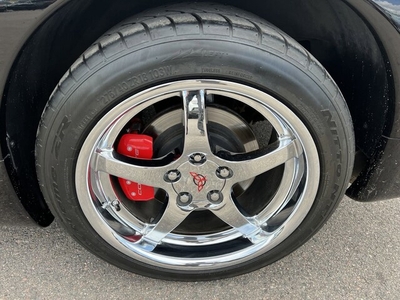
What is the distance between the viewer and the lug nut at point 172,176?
1629 millimetres

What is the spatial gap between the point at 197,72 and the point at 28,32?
54cm

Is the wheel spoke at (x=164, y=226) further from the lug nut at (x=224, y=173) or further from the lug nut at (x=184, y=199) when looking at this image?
the lug nut at (x=224, y=173)

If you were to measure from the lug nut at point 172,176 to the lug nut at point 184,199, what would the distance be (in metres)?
0.08

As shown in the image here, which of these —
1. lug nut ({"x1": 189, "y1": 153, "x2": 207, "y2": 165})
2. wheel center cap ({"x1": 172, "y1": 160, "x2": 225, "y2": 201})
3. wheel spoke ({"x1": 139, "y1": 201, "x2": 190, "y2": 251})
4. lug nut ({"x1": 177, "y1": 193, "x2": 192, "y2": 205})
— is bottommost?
wheel spoke ({"x1": 139, "y1": 201, "x2": 190, "y2": 251})

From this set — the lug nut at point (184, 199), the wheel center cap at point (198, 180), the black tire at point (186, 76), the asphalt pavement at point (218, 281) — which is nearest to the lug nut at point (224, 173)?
the wheel center cap at point (198, 180)

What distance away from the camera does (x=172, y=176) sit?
1.63 metres

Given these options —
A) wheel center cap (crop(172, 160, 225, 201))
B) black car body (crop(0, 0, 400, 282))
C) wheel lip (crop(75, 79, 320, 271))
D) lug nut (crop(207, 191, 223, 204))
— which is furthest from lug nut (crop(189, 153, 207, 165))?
black car body (crop(0, 0, 400, 282))

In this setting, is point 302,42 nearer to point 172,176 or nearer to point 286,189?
point 286,189

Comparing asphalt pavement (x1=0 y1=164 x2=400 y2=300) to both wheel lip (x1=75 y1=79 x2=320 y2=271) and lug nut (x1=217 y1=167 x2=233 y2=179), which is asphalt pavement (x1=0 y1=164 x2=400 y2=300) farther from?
lug nut (x1=217 y1=167 x2=233 y2=179)

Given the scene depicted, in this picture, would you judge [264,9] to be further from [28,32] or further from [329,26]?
[28,32]

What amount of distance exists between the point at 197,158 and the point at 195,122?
0.14m

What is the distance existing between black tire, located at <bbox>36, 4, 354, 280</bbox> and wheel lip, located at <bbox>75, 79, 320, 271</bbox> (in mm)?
10

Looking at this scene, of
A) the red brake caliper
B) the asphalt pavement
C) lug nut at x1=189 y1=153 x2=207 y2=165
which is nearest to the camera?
lug nut at x1=189 y1=153 x2=207 y2=165

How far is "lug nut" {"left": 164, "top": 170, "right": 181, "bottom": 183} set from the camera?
163 centimetres
